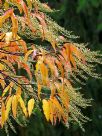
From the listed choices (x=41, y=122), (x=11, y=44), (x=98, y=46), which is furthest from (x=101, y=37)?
(x=11, y=44)

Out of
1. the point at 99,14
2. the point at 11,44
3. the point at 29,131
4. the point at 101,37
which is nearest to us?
the point at 11,44

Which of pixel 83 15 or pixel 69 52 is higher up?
pixel 83 15

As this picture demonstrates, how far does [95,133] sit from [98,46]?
101 cm

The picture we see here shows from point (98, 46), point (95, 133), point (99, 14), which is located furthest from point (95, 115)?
point (99, 14)

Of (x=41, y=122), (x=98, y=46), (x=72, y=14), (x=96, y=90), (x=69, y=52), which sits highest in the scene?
(x=72, y=14)

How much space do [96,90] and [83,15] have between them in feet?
2.88

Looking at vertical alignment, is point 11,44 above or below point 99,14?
below

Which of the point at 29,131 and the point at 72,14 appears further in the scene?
the point at 72,14

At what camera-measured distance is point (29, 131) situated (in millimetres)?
5270

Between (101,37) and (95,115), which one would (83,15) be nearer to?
(101,37)

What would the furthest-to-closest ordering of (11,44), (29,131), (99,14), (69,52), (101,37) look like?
(101,37) < (99,14) < (29,131) < (11,44) < (69,52)

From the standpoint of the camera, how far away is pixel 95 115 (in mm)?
5816

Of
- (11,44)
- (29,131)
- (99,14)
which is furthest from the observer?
(99,14)

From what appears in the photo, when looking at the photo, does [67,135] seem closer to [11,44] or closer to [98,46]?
[98,46]
